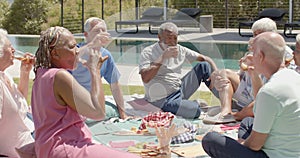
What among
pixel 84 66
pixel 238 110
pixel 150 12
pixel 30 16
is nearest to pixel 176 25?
pixel 150 12

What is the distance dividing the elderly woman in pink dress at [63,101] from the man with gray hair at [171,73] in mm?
772

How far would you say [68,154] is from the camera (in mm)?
2852

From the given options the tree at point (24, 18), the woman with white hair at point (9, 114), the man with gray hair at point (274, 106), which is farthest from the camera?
the tree at point (24, 18)

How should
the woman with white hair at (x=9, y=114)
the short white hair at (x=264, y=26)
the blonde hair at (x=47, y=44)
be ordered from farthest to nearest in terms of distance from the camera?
the short white hair at (x=264, y=26), the woman with white hair at (x=9, y=114), the blonde hair at (x=47, y=44)

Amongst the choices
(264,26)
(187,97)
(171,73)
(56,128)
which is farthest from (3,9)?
(56,128)

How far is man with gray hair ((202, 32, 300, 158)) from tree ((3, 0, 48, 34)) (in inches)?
763

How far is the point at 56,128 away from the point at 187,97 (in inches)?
71.1

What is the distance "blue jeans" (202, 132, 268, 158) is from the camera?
3.01 m

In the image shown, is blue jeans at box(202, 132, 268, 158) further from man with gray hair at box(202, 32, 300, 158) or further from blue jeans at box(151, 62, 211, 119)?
blue jeans at box(151, 62, 211, 119)

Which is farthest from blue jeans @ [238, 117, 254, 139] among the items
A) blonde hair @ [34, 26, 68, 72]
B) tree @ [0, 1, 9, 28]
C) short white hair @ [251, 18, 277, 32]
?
tree @ [0, 1, 9, 28]

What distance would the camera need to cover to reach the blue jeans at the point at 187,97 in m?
4.15

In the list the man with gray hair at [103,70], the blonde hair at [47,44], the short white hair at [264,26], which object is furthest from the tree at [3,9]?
the blonde hair at [47,44]

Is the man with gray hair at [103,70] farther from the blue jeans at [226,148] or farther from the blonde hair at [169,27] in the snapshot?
the blue jeans at [226,148]

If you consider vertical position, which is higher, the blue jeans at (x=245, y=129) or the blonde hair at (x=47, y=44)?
the blonde hair at (x=47, y=44)
